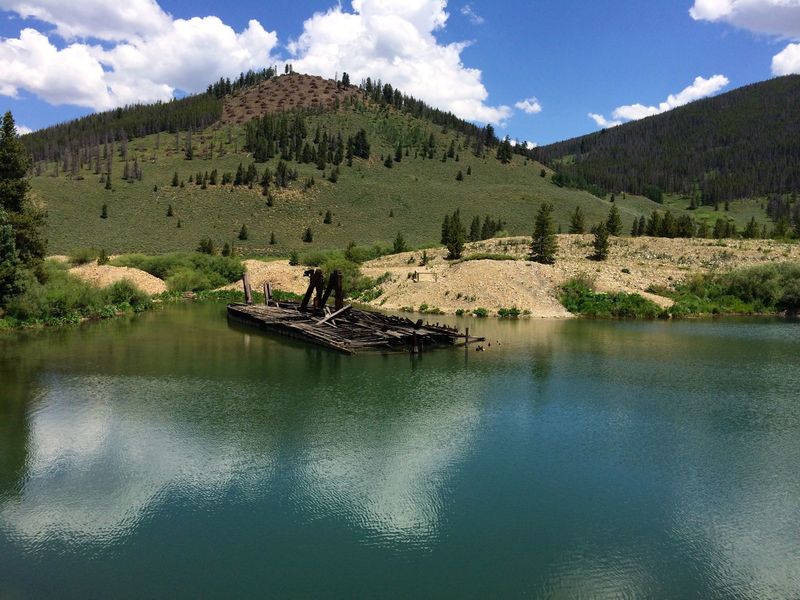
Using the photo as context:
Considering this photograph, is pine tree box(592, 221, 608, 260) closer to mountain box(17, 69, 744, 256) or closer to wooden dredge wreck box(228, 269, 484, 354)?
wooden dredge wreck box(228, 269, 484, 354)

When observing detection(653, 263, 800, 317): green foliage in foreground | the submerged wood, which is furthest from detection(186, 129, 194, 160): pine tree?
detection(653, 263, 800, 317): green foliage in foreground

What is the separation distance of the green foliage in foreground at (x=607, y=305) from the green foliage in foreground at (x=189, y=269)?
36361 mm

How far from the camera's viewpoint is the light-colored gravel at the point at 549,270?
47.0m

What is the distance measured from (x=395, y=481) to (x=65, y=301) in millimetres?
33104

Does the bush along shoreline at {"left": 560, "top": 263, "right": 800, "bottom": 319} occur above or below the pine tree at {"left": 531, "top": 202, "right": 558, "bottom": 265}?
Answer: below

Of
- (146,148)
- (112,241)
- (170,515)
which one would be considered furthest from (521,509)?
(146,148)

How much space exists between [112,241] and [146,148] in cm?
7044

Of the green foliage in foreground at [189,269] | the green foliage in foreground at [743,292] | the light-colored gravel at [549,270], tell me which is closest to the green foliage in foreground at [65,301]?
the green foliage in foreground at [189,269]

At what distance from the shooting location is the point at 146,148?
153 metres

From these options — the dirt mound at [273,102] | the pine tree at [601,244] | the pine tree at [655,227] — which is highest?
the dirt mound at [273,102]

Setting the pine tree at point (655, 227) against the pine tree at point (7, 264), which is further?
the pine tree at point (655, 227)

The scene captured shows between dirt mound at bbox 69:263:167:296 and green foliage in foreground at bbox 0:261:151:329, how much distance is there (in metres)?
1.93

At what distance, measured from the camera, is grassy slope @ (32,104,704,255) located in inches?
3919

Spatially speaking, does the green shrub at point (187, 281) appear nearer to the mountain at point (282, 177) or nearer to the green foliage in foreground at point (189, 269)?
the green foliage in foreground at point (189, 269)
